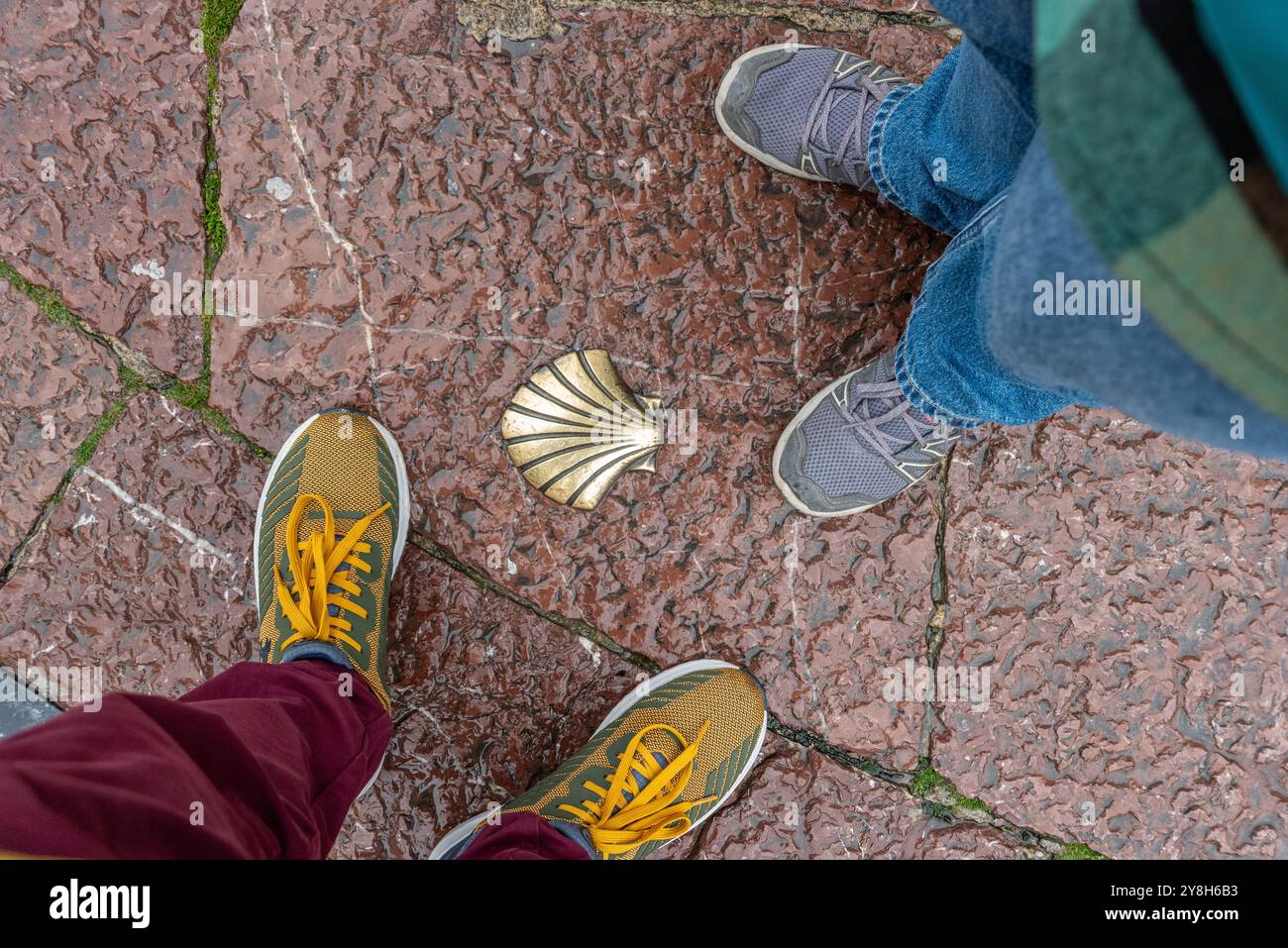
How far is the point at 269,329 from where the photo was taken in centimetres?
164

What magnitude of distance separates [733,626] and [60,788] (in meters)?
1.17

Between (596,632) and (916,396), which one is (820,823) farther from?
(916,396)

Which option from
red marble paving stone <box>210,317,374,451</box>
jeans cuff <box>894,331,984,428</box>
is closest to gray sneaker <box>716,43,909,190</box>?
jeans cuff <box>894,331,984,428</box>

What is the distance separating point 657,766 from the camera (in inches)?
62.3

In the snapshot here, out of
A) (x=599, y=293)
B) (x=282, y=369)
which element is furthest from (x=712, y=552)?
(x=282, y=369)

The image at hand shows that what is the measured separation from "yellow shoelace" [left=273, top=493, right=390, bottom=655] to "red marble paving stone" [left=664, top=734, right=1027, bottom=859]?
854 mm

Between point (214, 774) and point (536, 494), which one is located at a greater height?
point (536, 494)

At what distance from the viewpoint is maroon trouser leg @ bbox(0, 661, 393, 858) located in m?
0.85

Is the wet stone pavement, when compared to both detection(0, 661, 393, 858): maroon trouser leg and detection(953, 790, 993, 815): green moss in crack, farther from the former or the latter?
detection(0, 661, 393, 858): maroon trouser leg

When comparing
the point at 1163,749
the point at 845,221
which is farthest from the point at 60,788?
the point at 1163,749

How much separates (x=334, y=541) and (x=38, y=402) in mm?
707

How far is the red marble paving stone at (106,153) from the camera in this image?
1620 mm

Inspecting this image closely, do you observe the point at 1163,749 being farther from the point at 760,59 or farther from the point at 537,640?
the point at 760,59

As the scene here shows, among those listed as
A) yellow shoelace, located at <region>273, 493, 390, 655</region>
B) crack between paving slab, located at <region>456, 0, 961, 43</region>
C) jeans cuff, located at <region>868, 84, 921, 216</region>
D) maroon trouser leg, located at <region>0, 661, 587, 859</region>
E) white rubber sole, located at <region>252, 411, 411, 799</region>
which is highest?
crack between paving slab, located at <region>456, 0, 961, 43</region>
